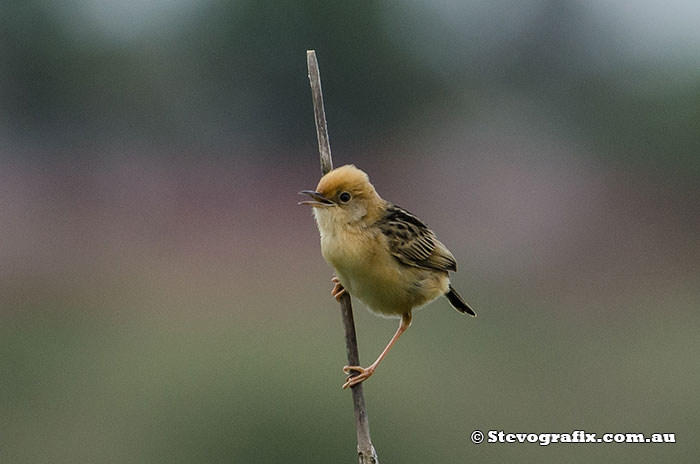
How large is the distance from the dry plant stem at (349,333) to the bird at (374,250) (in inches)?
5.1

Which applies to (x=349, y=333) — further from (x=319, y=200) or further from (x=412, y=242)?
(x=412, y=242)

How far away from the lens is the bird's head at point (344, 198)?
2680mm

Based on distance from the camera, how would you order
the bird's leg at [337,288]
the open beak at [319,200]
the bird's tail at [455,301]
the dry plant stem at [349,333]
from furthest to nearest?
the bird's tail at [455,301] → the bird's leg at [337,288] → the open beak at [319,200] → the dry plant stem at [349,333]

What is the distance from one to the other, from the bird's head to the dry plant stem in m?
0.14

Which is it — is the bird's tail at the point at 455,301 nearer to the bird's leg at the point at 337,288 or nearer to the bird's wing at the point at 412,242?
the bird's wing at the point at 412,242

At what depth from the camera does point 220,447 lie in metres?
7.83

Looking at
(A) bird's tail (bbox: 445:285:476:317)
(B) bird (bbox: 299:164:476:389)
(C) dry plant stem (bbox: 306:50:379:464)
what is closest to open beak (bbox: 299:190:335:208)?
(B) bird (bbox: 299:164:476:389)

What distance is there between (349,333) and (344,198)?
0.50 m

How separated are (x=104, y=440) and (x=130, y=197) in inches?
311

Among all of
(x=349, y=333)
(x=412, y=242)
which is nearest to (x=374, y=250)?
(x=412, y=242)

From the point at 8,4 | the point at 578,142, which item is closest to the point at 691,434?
the point at 578,142

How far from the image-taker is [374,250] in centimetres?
289

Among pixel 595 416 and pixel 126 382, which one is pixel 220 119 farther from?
pixel 595 416

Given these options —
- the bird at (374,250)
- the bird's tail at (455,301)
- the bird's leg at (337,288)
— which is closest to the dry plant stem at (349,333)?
the bird at (374,250)
